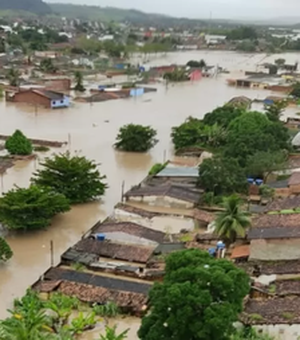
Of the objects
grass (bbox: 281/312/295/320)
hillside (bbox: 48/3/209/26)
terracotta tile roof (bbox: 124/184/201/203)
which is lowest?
terracotta tile roof (bbox: 124/184/201/203)

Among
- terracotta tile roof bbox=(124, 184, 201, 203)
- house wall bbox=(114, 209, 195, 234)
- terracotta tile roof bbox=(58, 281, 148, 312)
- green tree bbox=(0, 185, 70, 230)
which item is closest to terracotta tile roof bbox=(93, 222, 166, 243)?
house wall bbox=(114, 209, 195, 234)

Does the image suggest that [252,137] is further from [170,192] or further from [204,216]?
[204,216]

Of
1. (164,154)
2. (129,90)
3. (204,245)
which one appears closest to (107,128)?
(164,154)

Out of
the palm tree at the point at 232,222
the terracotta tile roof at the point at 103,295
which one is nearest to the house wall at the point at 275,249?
the palm tree at the point at 232,222

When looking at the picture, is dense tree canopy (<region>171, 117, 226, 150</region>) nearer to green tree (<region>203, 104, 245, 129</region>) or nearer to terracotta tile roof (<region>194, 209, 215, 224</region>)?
green tree (<region>203, 104, 245, 129</region>)

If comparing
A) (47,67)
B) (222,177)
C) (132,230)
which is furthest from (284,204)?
(47,67)

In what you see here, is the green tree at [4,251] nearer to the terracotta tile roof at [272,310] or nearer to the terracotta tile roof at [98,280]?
the terracotta tile roof at [98,280]

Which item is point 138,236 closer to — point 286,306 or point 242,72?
point 286,306
